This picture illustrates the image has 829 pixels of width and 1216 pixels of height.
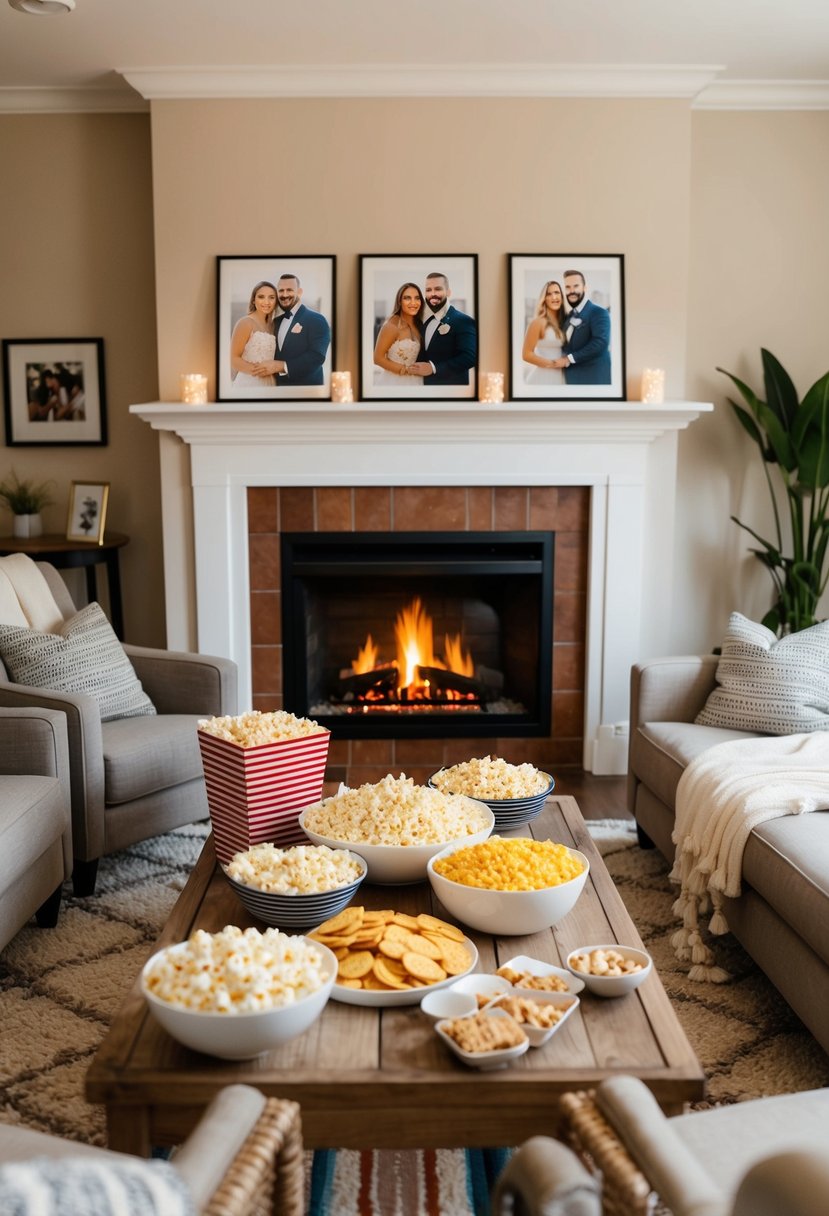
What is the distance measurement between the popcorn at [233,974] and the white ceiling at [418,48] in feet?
9.72

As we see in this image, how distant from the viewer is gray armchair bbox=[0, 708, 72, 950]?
2508 mm

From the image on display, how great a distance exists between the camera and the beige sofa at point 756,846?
2.14 metres

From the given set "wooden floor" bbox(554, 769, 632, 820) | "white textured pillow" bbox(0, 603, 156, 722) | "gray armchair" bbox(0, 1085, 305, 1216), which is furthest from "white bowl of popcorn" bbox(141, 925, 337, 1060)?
"wooden floor" bbox(554, 769, 632, 820)

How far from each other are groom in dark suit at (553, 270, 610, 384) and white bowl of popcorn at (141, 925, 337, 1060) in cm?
304

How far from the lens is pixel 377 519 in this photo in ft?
13.8

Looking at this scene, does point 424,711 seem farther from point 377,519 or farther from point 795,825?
point 795,825

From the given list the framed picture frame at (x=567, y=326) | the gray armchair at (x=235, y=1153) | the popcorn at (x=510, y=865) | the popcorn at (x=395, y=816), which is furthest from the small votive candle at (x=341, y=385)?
the gray armchair at (x=235, y=1153)

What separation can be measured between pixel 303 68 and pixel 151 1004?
3.49 metres

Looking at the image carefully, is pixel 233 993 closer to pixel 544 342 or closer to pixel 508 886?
pixel 508 886

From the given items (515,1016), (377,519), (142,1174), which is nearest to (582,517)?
(377,519)

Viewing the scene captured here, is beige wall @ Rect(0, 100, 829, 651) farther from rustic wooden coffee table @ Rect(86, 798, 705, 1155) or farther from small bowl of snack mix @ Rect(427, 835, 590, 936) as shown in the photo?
rustic wooden coffee table @ Rect(86, 798, 705, 1155)

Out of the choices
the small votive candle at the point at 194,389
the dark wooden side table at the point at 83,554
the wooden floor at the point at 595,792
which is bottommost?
the wooden floor at the point at 595,792

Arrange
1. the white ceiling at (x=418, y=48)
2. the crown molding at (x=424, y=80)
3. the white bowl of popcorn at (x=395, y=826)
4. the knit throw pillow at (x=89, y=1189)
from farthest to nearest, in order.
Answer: the crown molding at (x=424, y=80)
the white ceiling at (x=418, y=48)
the white bowl of popcorn at (x=395, y=826)
the knit throw pillow at (x=89, y=1189)

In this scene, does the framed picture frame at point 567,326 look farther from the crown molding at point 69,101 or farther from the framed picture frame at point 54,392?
the framed picture frame at point 54,392
